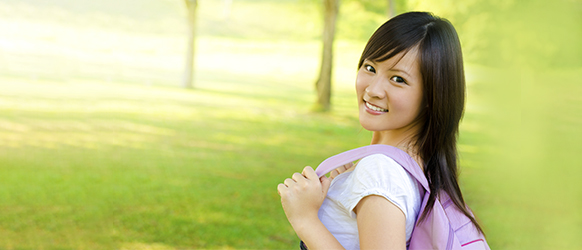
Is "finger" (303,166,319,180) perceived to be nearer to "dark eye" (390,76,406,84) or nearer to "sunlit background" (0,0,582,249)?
"dark eye" (390,76,406,84)

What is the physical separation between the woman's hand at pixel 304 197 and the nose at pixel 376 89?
142mm

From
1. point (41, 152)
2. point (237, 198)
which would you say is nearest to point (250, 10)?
point (41, 152)

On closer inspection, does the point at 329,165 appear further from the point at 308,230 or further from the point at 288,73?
the point at 288,73

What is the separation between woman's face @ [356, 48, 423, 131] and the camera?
71 centimetres

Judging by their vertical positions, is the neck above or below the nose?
below

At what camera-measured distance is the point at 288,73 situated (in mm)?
8461

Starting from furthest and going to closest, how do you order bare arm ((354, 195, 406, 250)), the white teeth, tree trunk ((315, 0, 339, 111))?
tree trunk ((315, 0, 339, 111)), the white teeth, bare arm ((354, 195, 406, 250))

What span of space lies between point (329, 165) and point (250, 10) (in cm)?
883

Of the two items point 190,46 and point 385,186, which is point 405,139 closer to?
point 385,186

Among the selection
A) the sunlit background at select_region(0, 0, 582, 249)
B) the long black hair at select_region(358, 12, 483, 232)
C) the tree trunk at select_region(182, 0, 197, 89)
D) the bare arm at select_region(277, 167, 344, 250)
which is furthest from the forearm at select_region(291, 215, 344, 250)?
the tree trunk at select_region(182, 0, 197, 89)

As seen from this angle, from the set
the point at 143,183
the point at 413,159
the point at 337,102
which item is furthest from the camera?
the point at 337,102

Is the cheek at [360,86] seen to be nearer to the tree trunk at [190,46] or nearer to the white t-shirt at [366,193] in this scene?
the white t-shirt at [366,193]

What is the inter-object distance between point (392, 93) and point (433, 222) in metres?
0.19

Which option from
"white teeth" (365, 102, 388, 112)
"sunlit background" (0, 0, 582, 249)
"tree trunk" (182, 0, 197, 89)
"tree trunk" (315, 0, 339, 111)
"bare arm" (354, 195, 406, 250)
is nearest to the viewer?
"bare arm" (354, 195, 406, 250)
